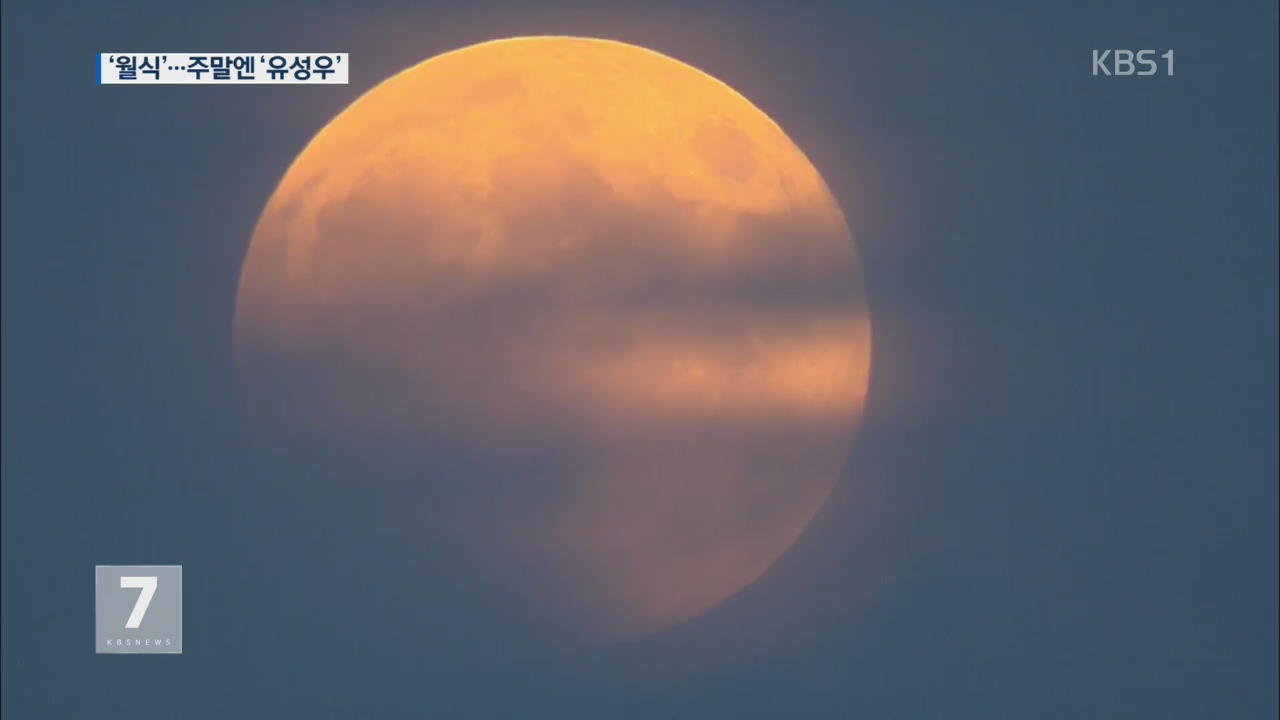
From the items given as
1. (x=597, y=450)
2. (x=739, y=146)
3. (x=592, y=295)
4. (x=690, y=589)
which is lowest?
(x=690, y=589)

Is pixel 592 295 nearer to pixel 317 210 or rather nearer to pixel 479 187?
pixel 479 187

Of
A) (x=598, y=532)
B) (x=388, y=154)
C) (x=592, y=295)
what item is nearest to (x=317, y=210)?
(x=388, y=154)
